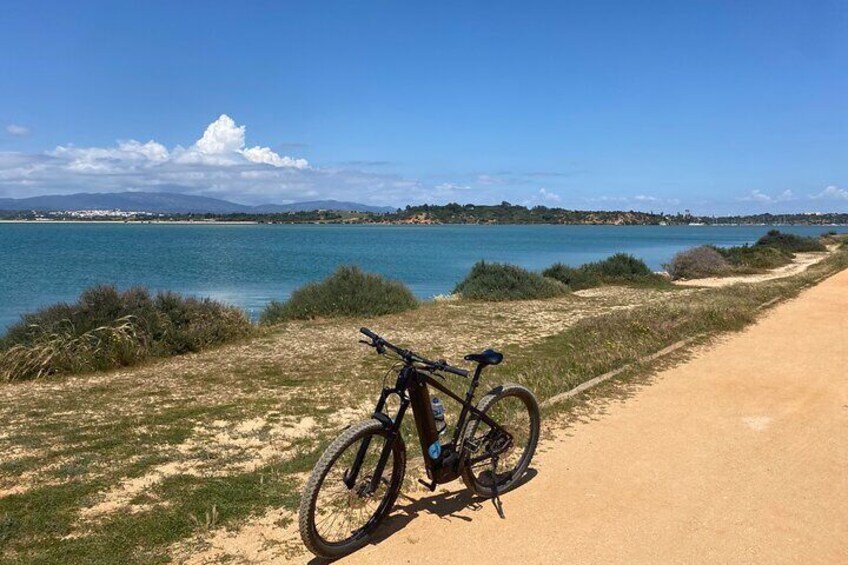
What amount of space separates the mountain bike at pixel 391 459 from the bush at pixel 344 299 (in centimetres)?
1098

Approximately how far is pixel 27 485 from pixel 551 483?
409 centimetres

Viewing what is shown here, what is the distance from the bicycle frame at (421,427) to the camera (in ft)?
12.5

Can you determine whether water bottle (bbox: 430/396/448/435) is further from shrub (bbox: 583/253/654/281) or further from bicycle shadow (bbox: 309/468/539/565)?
shrub (bbox: 583/253/654/281)

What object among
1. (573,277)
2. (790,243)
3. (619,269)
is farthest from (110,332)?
(790,243)

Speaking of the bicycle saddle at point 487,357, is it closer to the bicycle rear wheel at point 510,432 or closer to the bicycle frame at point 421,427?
the bicycle frame at point 421,427

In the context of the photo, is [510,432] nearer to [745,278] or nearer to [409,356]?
[409,356]

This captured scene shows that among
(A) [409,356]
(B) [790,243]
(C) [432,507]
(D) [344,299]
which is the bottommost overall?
(B) [790,243]

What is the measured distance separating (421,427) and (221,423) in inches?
133

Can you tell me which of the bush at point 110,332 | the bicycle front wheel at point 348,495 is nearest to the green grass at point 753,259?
the bush at point 110,332

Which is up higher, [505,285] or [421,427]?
[421,427]

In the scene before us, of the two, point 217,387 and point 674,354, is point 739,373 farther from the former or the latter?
point 217,387

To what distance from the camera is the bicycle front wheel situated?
11.6 ft

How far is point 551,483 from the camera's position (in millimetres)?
4797

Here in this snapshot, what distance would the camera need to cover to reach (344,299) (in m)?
15.6
